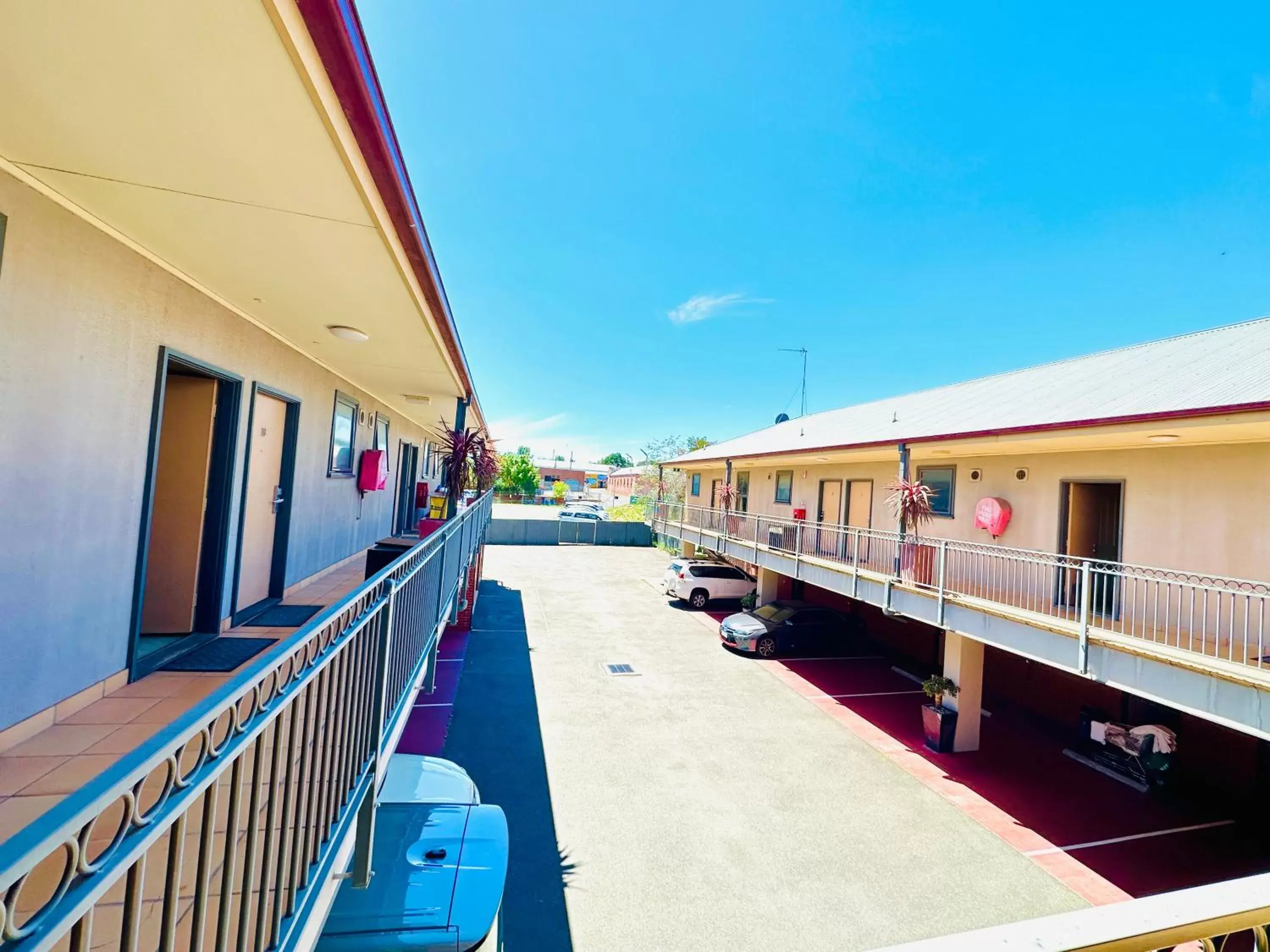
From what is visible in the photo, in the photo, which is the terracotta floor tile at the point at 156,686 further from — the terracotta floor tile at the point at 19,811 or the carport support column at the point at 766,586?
the carport support column at the point at 766,586

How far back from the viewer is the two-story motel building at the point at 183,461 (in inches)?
60.0

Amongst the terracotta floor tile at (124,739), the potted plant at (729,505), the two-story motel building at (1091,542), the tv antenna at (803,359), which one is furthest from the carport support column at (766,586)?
the terracotta floor tile at (124,739)

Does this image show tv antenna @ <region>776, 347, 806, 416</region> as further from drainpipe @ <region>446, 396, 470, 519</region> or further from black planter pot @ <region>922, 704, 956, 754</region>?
drainpipe @ <region>446, 396, 470, 519</region>

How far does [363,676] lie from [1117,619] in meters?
9.94

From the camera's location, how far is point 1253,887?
1084mm

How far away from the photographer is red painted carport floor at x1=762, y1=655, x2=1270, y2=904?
6.94m

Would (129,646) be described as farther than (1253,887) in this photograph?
Yes

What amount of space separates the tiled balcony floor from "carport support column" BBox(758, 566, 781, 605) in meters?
15.3

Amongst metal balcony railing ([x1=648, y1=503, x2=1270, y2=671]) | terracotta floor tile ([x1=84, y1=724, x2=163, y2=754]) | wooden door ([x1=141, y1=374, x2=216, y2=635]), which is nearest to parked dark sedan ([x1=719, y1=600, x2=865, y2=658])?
metal balcony railing ([x1=648, y1=503, x2=1270, y2=671])

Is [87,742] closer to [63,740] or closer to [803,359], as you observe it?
[63,740]

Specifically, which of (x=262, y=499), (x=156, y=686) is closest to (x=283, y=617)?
(x=262, y=499)

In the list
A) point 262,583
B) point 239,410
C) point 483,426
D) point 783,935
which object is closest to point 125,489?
point 239,410

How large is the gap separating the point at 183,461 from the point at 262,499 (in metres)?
1.12

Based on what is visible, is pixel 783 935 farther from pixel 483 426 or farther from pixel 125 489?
pixel 483 426
